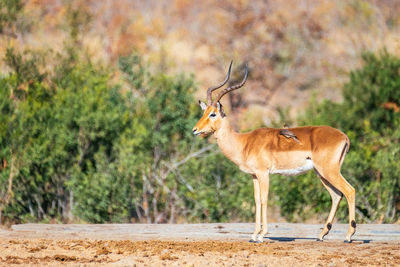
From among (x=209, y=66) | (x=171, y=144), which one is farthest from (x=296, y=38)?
(x=171, y=144)

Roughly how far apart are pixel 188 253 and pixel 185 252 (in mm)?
80

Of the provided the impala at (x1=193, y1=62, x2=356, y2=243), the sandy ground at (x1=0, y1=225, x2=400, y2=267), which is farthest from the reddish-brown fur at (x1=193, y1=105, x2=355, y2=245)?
the sandy ground at (x1=0, y1=225, x2=400, y2=267)

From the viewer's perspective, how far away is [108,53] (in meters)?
34.9

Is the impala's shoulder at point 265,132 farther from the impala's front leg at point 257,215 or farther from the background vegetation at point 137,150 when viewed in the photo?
the background vegetation at point 137,150

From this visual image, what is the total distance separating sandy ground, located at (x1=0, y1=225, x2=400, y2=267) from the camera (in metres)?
7.34

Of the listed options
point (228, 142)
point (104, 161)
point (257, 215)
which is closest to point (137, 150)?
point (104, 161)

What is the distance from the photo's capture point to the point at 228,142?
380 inches

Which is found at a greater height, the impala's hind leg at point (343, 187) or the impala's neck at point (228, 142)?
the impala's neck at point (228, 142)

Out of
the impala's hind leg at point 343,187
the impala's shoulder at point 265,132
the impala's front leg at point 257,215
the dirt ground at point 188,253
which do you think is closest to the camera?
the dirt ground at point 188,253

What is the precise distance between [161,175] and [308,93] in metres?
20.4

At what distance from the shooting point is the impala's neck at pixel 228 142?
379 inches

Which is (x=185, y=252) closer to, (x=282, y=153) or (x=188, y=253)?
(x=188, y=253)

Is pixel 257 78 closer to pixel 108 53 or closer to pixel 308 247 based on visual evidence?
pixel 108 53

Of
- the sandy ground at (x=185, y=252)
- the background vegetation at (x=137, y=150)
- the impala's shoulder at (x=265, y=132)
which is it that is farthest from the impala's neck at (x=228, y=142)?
the background vegetation at (x=137, y=150)
